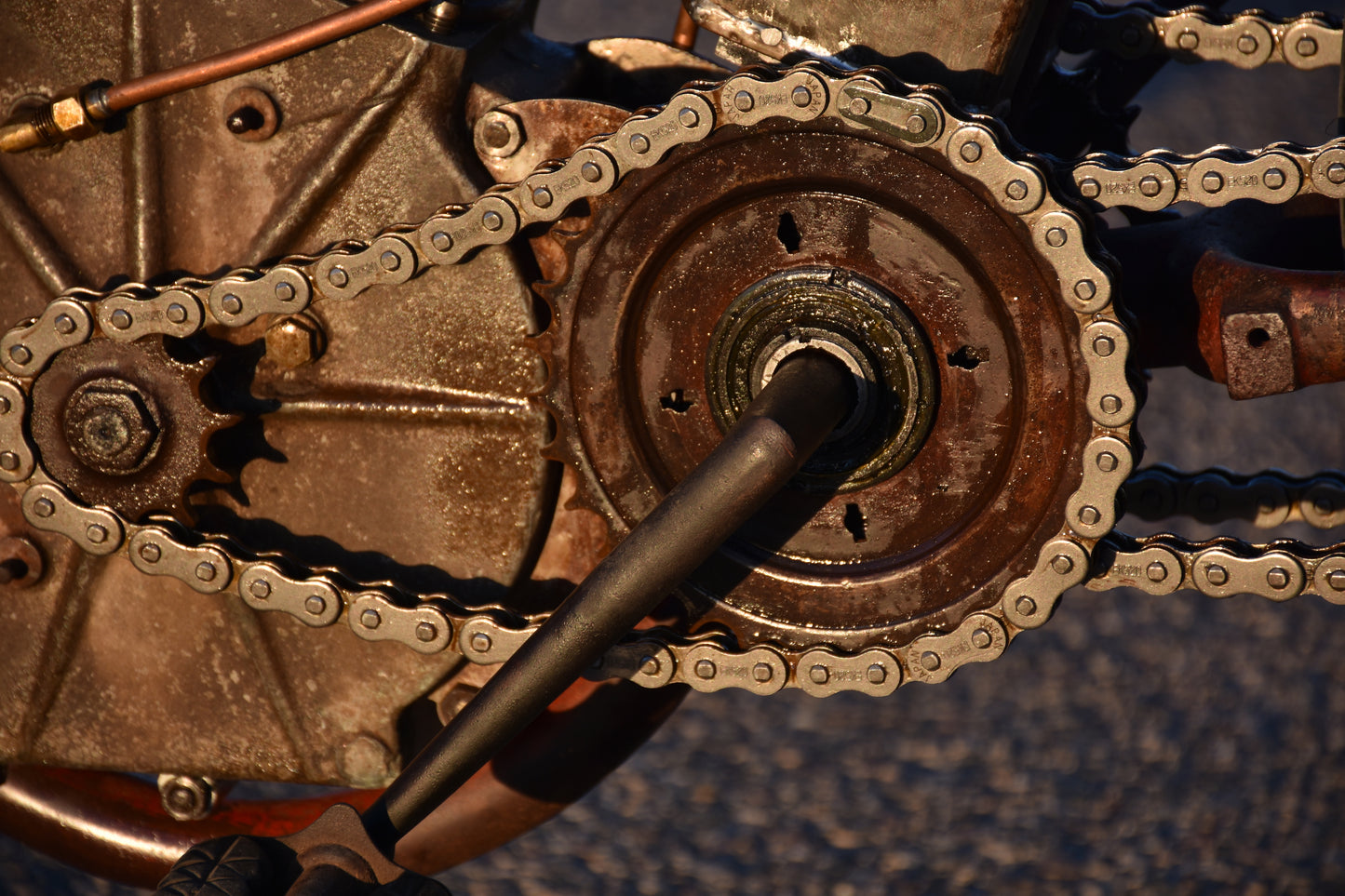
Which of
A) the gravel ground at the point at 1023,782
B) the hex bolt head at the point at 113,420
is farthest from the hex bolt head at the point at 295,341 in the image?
the gravel ground at the point at 1023,782

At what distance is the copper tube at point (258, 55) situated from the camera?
124cm

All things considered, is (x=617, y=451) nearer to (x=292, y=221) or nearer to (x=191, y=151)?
(x=292, y=221)

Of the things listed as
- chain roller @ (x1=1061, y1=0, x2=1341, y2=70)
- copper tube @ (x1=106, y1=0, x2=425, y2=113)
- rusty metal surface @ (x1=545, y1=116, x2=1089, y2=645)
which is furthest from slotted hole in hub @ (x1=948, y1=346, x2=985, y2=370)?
copper tube @ (x1=106, y1=0, x2=425, y2=113)

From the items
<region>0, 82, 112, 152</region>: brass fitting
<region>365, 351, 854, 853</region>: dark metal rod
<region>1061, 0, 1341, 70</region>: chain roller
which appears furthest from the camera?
<region>1061, 0, 1341, 70</region>: chain roller

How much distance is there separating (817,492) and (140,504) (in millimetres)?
685

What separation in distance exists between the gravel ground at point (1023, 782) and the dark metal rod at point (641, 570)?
1.15 meters

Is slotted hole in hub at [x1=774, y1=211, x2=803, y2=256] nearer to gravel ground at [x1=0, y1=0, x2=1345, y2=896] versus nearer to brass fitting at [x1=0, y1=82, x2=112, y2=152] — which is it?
brass fitting at [x1=0, y1=82, x2=112, y2=152]

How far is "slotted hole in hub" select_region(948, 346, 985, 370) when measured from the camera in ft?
4.11

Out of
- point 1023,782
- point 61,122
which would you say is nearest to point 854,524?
point 61,122

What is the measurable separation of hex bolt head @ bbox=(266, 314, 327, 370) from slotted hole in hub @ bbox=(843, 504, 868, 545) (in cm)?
55

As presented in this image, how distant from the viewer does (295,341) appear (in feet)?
4.40

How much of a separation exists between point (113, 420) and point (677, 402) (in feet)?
1.83

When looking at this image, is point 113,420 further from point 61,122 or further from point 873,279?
point 873,279

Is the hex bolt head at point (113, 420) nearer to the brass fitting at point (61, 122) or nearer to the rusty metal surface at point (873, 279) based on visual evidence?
the brass fitting at point (61, 122)
